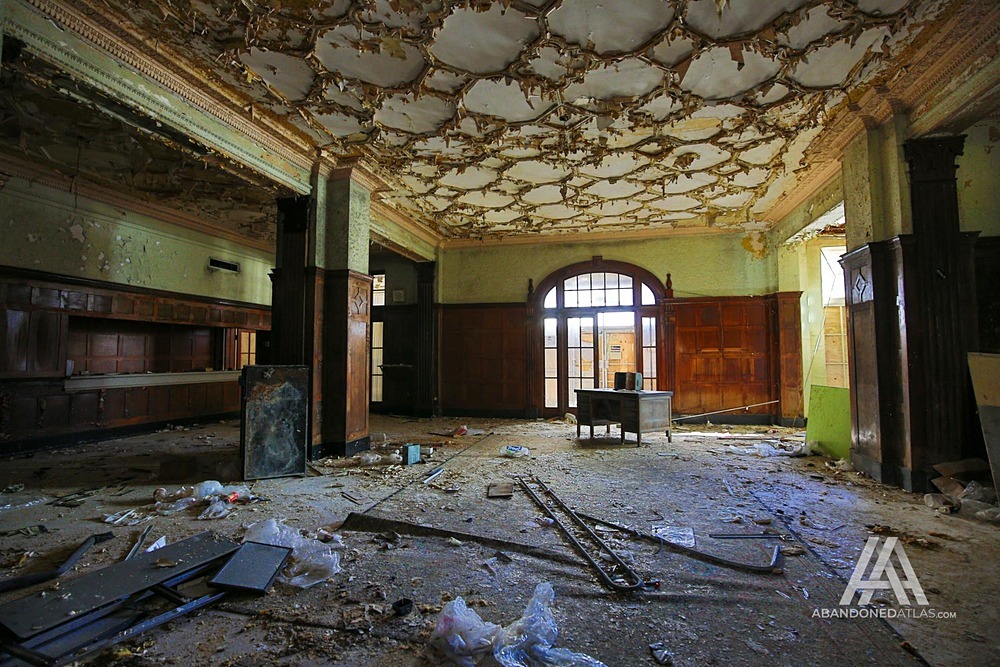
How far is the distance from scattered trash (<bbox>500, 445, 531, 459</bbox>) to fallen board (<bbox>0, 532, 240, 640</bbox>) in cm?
331

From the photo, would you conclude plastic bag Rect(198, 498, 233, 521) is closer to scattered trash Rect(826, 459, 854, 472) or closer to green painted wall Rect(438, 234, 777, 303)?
scattered trash Rect(826, 459, 854, 472)

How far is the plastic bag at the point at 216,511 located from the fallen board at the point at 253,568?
0.93 m

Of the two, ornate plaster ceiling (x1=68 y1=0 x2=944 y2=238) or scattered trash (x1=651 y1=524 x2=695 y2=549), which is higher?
ornate plaster ceiling (x1=68 y1=0 x2=944 y2=238)

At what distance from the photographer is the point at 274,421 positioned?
15.3 ft

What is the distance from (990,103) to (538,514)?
4.74 meters

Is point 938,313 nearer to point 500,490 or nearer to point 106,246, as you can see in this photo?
point 500,490

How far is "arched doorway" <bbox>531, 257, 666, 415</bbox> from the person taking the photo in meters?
8.73

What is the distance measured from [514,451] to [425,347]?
416cm

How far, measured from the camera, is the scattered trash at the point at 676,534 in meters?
2.91

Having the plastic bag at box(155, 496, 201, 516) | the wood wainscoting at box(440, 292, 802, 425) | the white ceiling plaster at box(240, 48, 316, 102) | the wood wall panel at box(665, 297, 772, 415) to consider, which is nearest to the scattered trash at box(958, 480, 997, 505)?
the wood wainscoting at box(440, 292, 802, 425)

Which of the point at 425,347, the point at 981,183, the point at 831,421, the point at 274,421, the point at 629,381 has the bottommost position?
the point at 831,421

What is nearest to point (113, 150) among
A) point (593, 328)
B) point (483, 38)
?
point (483, 38)

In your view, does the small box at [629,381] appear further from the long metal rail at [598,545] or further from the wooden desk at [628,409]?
the long metal rail at [598,545]

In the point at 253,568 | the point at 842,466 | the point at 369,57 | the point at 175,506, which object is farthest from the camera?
the point at 842,466
